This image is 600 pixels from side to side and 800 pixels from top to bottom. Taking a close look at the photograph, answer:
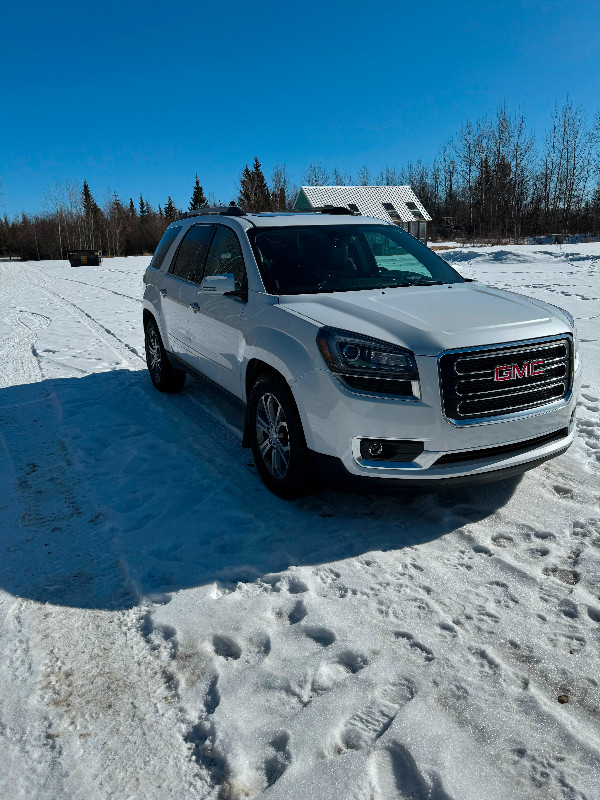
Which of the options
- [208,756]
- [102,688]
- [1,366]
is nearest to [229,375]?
[102,688]

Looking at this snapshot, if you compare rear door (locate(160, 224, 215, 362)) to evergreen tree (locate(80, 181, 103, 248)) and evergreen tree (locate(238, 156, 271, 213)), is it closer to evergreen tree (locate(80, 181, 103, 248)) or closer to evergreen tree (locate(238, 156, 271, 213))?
evergreen tree (locate(238, 156, 271, 213))

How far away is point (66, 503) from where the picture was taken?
13.1 feet

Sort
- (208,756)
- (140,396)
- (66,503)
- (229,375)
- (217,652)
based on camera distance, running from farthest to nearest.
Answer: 1. (140,396)
2. (229,375)
3. (66,503)
4. (217,652)
5. (208,756)

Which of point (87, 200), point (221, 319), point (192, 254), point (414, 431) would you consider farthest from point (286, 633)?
point (87, 200)

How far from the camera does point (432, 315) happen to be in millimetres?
3574

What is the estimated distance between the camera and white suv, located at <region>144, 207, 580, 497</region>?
3.25 m

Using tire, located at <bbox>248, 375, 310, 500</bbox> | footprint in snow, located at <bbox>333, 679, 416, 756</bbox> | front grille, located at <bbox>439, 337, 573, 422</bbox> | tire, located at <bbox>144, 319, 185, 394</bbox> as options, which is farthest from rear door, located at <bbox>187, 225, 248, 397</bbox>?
footprint in snow, located at <bbox>333, 679, 416, 756</bbox>

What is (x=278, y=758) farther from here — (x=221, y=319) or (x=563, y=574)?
(x=221, y=319)

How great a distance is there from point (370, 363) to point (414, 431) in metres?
0.44

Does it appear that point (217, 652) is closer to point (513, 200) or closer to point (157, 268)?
point (157, 268)

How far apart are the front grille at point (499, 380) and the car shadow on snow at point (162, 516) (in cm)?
69

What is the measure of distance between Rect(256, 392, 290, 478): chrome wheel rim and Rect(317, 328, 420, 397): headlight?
1.92 ft

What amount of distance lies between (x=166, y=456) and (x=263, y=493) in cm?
108

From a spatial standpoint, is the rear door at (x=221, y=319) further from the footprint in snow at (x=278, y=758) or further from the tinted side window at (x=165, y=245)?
the footprint in snow at (x=278, y=758)
